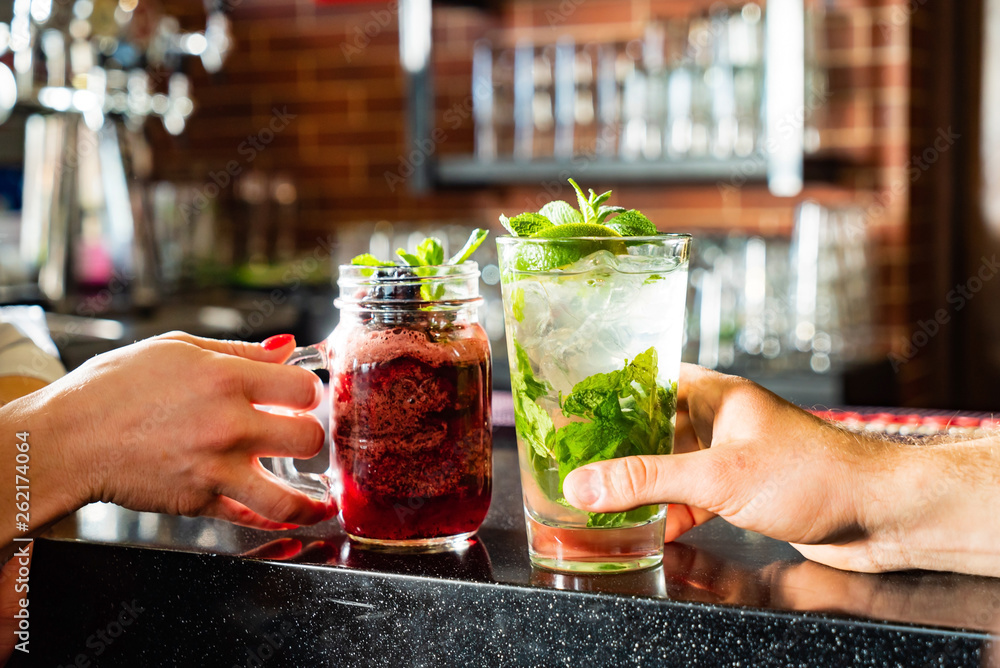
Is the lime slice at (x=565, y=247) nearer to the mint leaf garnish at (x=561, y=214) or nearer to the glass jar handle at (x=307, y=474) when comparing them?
the mint leaf garnish at (x=561, y=214)

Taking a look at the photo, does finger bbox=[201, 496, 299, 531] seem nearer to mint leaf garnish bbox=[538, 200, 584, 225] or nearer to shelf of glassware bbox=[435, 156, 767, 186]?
mint leaf garnish bbox=[538, 200, 584, 225]

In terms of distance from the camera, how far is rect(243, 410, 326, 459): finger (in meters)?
0.73

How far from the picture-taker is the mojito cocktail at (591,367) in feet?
2.13

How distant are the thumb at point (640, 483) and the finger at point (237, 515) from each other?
26 centimetres

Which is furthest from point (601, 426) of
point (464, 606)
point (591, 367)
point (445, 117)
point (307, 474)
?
point (445, 117)

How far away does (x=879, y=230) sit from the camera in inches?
116

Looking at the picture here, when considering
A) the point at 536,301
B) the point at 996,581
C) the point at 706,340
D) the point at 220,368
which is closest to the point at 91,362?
the point at 220,368

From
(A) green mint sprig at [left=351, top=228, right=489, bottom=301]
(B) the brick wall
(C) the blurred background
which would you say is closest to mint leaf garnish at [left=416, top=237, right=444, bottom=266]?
(A) green mint sprig at [left=351, top=228, right=489, bottom=301]

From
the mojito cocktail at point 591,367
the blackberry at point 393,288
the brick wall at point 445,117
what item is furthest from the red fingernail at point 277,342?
the brick wall at point 445,117

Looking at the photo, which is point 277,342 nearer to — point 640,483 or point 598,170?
point 640,483

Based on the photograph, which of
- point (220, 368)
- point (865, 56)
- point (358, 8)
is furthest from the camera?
point (358, 8)

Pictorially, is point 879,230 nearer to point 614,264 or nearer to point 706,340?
point 706,340

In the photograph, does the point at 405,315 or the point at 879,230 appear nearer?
Answer: the point at 405,315

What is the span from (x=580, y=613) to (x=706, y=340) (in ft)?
6.87
